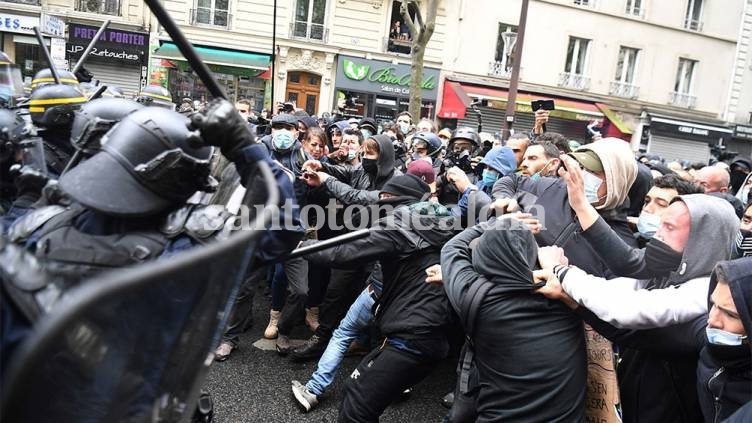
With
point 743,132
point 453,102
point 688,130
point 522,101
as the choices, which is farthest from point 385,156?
point 743,132

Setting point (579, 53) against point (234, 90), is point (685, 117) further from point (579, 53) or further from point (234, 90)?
point (234, 90)

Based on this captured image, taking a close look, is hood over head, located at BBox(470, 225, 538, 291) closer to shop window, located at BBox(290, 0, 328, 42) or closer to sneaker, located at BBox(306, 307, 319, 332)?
sneaker, located at BBox(306, 307, 319, 332)

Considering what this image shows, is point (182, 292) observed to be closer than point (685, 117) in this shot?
Yes

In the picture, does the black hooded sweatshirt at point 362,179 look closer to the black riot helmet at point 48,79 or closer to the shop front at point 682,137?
the black riot helmet at point 48,79

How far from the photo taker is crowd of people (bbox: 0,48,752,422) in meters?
1.46

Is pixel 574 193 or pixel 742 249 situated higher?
pixel 574 193

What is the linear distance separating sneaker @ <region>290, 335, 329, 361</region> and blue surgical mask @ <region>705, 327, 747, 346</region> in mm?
3028

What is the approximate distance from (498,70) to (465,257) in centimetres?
1944

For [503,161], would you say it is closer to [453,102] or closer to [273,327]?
[273,327]

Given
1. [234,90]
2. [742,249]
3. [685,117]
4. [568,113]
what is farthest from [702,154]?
[742,249]

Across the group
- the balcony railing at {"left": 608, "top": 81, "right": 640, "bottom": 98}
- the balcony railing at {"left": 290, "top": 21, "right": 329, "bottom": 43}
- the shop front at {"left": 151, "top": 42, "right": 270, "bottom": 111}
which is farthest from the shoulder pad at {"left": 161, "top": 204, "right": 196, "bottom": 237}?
the balcony railing at {"left": 608, "top": 81, "right": 640, "bottom": 98}

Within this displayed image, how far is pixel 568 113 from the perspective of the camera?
20812 mm

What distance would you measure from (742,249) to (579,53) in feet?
69.6

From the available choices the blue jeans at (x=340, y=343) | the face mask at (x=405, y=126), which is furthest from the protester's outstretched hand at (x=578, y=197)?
the face mask at (x=405, y=126)
